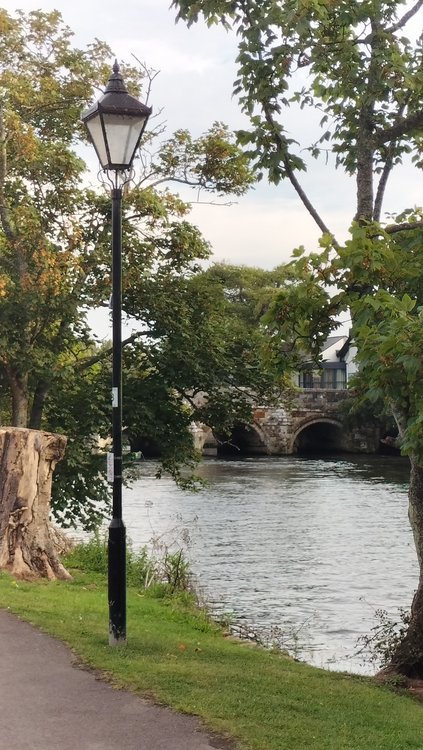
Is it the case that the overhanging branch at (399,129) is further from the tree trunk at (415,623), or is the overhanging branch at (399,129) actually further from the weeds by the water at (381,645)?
the weeds by the water at (381,645)

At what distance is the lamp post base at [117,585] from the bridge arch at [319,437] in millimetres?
62844

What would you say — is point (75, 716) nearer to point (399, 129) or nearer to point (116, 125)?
point (116, 125)

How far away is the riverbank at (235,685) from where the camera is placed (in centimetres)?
647

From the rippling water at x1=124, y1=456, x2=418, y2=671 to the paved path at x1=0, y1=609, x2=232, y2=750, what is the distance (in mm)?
6619

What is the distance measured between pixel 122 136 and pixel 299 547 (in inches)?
753

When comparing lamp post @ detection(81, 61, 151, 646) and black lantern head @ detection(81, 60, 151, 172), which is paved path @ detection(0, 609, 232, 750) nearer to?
lamp post @ detection(81, 61, 151, 646)

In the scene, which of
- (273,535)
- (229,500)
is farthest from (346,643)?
(229,500)

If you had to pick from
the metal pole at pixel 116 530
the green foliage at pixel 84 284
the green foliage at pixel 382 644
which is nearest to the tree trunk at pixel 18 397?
the green foliage at pixel 84 284

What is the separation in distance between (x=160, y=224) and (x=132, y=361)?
2767 mm

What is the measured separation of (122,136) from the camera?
28.4 ft

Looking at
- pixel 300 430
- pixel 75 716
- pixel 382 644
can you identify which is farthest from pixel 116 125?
pixel 300 430

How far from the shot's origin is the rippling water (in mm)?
17312

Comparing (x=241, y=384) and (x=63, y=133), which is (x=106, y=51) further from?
(x=241, y=384)

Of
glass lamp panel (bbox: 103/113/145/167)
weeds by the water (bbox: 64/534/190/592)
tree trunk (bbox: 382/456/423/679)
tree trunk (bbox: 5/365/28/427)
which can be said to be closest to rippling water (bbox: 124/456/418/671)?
weeds by the water (bbox: 64/534/190/592)
